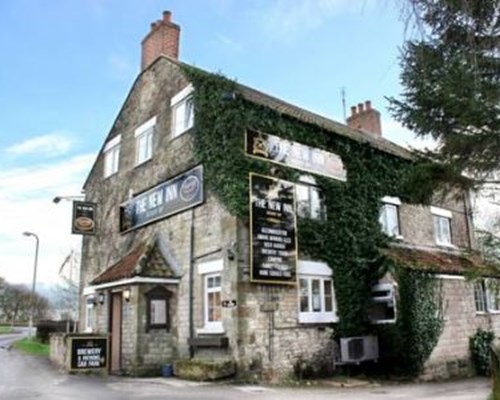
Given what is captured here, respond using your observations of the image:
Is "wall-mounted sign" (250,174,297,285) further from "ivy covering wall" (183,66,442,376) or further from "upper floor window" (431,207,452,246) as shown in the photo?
"upper floor window" (431,207,452,246)

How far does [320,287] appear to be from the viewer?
635 inches

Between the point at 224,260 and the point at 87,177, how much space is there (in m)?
12.2

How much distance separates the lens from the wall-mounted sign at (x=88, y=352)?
15812 millimetres

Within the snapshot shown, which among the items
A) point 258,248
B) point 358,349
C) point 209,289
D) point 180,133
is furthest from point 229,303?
point 180,133

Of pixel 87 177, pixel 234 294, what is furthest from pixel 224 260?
pixel 87 177

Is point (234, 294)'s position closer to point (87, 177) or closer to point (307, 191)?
point (307, 191)

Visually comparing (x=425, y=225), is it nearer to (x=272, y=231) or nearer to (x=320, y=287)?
(x=320, y=287)

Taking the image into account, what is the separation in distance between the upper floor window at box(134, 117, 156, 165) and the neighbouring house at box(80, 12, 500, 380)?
82mm

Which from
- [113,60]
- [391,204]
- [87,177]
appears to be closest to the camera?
[113,60]

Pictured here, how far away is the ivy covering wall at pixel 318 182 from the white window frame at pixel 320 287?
0.68 ft

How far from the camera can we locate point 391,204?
19.5 m

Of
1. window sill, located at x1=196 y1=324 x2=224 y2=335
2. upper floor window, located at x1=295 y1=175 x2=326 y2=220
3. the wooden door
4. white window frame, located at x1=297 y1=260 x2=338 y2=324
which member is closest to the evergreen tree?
upper floor window, located at x1=295 y1=175 x2=326 y2=220

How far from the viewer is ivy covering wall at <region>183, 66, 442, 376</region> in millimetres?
15367

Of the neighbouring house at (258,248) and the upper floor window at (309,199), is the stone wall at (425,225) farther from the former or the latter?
the upper floor window at (309,199)
